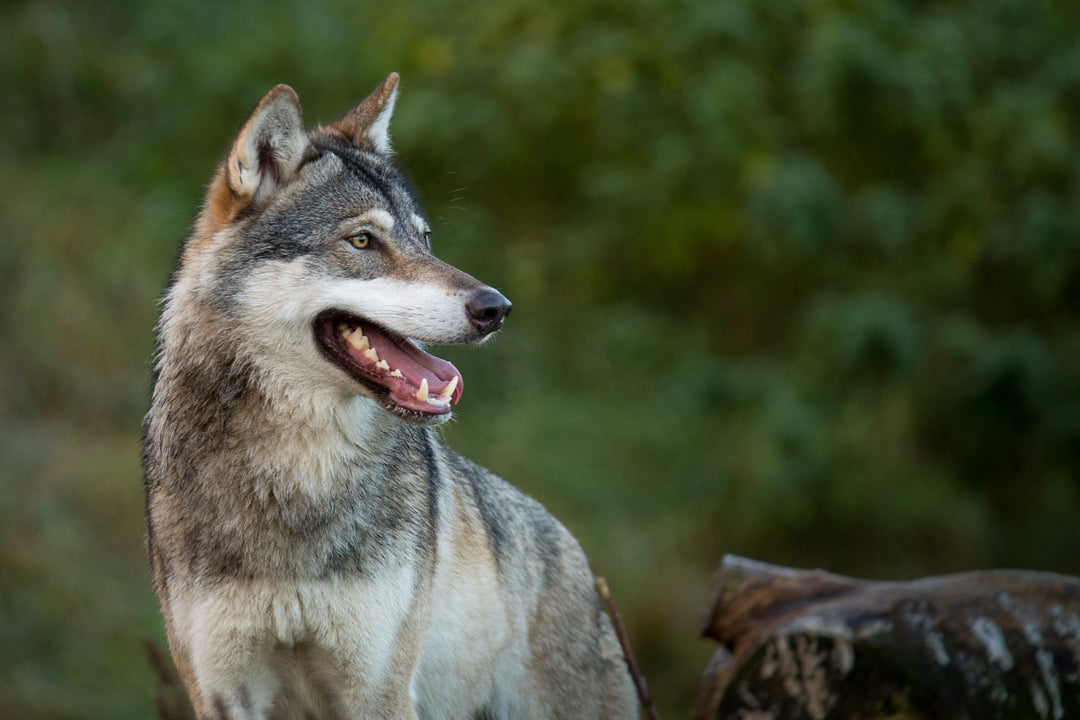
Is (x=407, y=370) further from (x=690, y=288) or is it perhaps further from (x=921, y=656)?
(x=690, y=288)

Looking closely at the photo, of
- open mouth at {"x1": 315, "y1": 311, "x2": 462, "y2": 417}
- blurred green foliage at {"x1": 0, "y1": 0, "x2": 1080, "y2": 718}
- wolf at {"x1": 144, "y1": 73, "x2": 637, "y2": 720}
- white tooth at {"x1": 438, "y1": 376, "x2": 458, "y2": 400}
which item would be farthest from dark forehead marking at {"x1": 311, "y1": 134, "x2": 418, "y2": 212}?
blurred green foliage at {"x1": 0, "y1": 0, "x2": 1080, "y2": 718}

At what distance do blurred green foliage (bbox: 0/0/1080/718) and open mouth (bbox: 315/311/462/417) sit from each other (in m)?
5.14

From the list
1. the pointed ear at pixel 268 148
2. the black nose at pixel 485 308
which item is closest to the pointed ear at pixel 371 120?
the pointed ear at pixel 268 148

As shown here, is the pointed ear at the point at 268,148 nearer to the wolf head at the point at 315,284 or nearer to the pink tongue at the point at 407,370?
the wolf head at the point at 315,284

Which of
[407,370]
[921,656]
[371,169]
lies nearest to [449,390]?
[407,370]

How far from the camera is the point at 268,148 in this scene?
4031mm

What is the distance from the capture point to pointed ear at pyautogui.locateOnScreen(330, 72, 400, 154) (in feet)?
15.0

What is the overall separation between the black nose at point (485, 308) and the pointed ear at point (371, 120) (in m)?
1.05

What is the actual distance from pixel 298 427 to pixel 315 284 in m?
0.49

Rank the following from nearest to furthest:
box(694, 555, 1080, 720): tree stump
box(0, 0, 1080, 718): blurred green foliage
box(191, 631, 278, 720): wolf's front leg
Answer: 1. box(694, 555, 1080, 720): tree stump
2. box(191, 631, 278, 720): wolf's front leg
3. box(0, 0, 1080, 718): blurred green foliage

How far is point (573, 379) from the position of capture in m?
11.1

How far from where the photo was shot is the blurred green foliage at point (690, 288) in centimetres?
936

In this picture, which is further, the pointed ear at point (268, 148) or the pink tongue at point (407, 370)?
the pointed ear at point (268, 148)

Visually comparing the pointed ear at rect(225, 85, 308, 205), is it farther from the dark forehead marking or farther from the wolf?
the dark forehead marking
